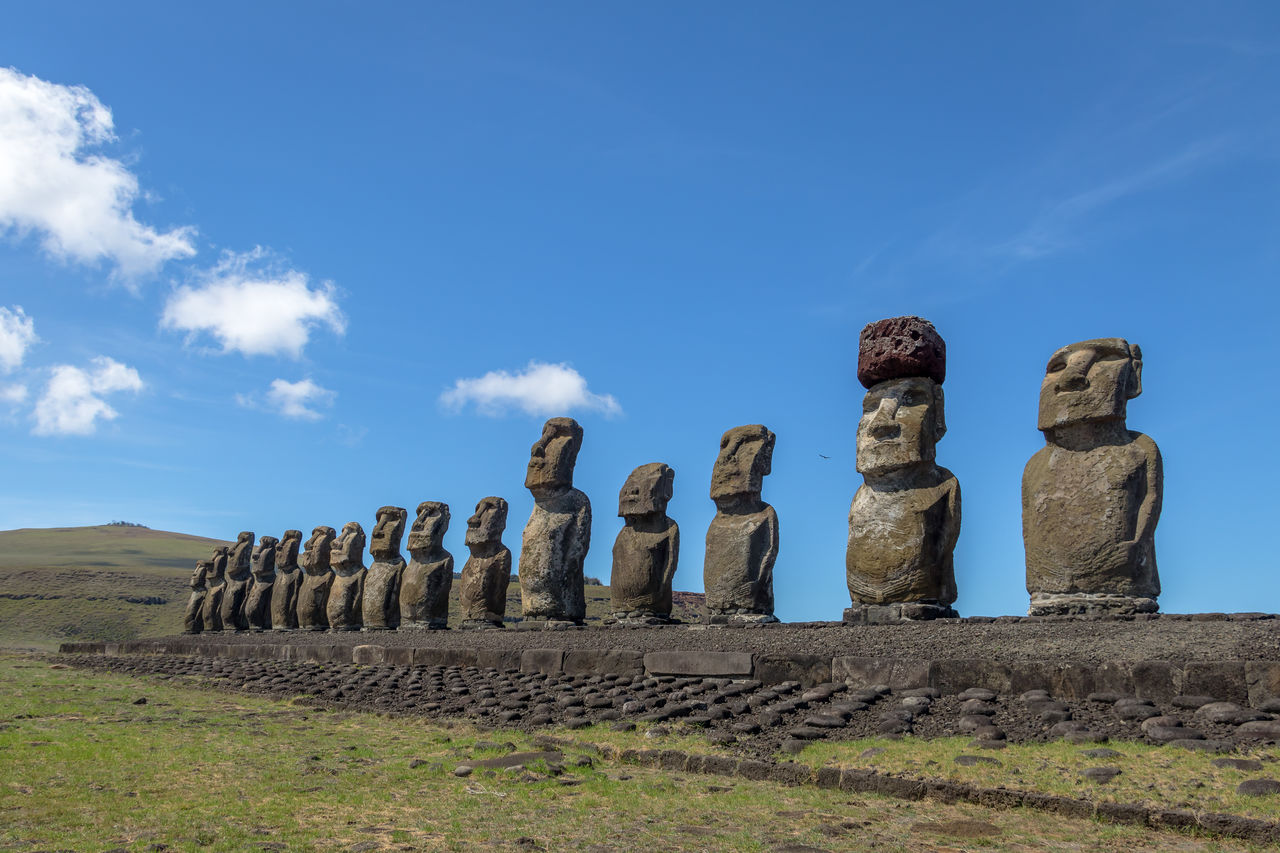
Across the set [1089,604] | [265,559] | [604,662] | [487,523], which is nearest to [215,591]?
[265,559]

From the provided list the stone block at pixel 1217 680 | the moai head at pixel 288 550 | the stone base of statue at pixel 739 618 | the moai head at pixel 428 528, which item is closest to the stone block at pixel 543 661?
the stone base of statue at pixel 739 618

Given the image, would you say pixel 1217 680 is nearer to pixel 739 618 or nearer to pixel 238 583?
pixel 739 618

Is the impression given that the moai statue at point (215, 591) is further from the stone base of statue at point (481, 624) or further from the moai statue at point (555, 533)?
the moai statue at point (555, 533)

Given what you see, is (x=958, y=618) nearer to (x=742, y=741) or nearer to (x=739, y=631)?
(x=739, y=631)

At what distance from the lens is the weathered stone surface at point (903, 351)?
37.2 feet

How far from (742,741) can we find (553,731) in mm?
1932

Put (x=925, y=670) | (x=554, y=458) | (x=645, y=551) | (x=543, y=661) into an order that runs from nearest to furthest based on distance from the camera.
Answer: (x=925, y=670)
(x=543, y=661)
(x=645, y=551)
(x=554, y=458)

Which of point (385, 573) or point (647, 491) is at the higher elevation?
point (647, 491)

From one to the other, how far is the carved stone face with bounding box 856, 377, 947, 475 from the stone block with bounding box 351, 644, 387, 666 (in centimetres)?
737

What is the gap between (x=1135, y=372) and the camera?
33.7 ft

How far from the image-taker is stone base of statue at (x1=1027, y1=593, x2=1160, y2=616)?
936cm

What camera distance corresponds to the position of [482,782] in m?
6.29

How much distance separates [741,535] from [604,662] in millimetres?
3418

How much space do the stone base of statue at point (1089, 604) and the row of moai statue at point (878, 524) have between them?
0.02 m
